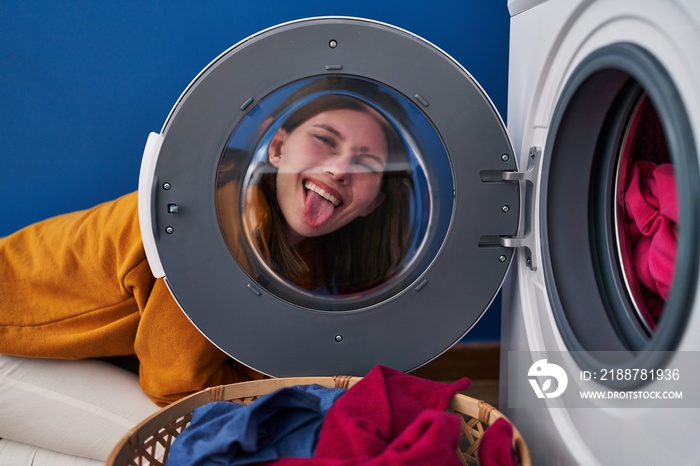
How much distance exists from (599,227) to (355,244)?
1.13ft

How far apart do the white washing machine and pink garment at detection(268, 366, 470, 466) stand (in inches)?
6.0

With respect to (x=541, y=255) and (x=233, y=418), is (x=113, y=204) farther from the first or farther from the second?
(x=541, y=255)

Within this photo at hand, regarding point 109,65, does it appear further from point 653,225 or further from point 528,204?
point 653,225

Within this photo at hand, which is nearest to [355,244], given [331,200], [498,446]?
[331,200]

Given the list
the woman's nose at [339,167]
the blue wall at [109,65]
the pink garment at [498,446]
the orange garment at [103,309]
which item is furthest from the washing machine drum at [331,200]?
the blue wall at [109,65]

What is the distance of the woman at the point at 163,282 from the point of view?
942mm

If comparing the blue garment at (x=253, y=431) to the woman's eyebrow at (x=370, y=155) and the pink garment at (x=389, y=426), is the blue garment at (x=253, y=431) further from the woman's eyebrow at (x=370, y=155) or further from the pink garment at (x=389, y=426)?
the woman's eyebrow at (x=370, y=155)

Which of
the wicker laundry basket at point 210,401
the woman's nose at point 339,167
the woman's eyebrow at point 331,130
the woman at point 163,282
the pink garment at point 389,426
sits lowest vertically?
the wicker laundry basket at point 210,401

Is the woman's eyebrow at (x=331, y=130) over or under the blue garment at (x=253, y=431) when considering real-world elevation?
over

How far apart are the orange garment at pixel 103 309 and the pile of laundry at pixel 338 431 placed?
0.20 meters

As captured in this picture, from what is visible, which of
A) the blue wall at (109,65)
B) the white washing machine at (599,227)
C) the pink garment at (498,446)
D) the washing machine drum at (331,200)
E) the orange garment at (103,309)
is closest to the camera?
the white washing machine at (599,227)

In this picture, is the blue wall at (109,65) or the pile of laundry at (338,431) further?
the blue wall at (109,65)

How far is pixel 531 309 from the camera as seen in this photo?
3.04ft

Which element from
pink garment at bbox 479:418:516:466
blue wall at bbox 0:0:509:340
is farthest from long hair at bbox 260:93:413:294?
blue wall at bbox 0:0:509:340
